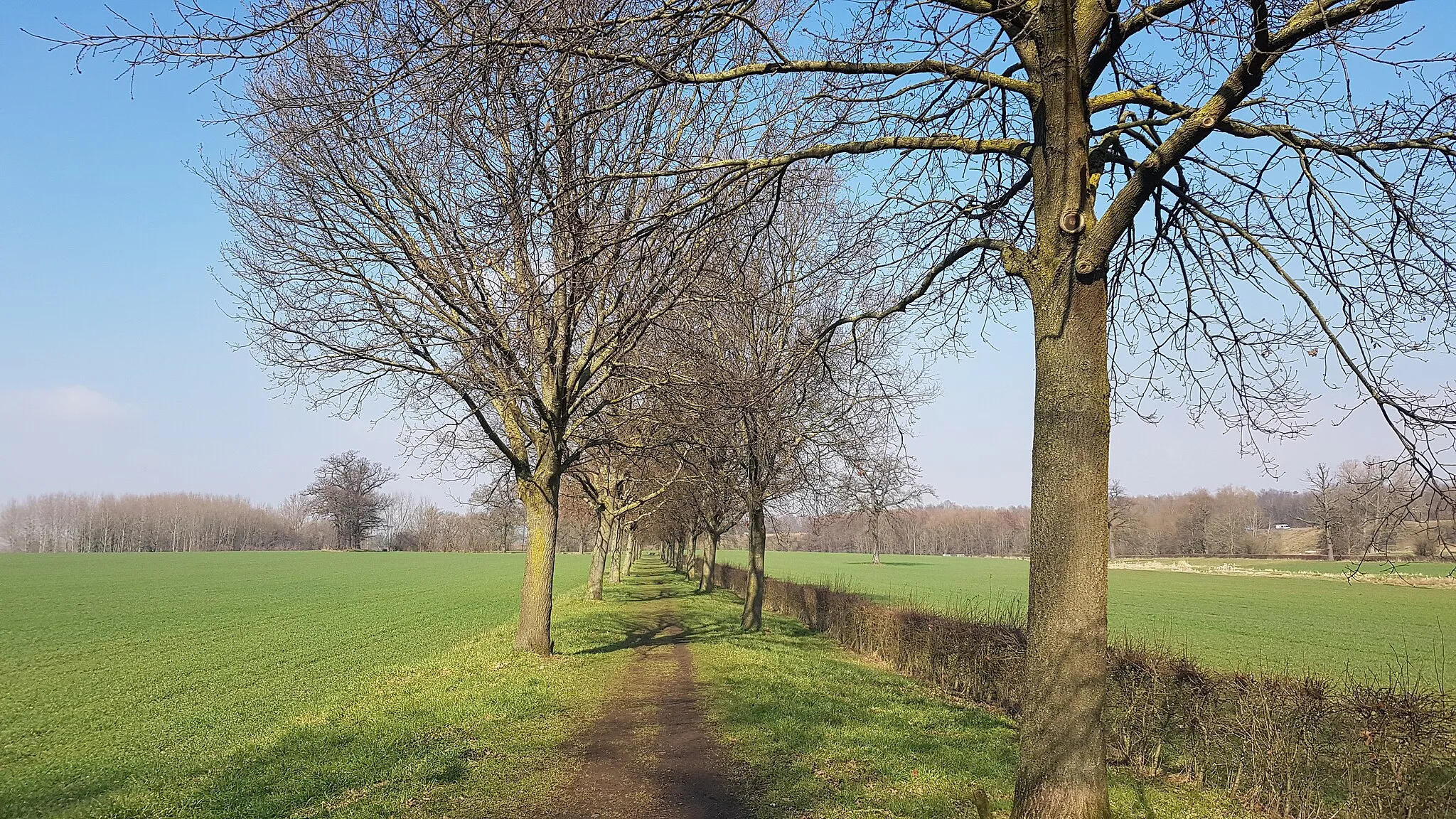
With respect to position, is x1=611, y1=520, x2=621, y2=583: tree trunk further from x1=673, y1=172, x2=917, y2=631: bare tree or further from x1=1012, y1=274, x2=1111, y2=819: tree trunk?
x1=1012, y1=274, x2=1111, y2=819: tree trunk

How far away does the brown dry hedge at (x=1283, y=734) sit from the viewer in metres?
6.25

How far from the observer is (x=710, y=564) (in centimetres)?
3606

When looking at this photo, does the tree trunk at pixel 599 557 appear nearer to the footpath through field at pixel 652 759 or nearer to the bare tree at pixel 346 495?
the footpath through field at pixel 652 759

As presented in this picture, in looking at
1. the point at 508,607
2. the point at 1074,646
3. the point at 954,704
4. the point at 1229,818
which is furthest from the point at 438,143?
the point at 508,607

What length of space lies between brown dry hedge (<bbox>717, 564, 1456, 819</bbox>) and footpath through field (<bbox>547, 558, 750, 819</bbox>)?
2948 millimetres

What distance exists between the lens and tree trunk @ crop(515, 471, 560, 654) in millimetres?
12891

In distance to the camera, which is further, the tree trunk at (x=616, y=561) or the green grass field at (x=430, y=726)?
the tree trunk at (x=616, y=561)

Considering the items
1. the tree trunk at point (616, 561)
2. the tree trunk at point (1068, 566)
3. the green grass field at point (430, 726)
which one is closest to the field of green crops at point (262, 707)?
the green grass field at point (430, 726)

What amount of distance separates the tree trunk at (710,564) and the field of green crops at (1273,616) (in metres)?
5.00

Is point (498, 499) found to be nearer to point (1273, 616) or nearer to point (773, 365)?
point (773, 365)

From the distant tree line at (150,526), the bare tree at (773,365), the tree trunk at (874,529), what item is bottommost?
the distant tree line at (150,526)

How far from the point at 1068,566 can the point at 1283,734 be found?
439 cm

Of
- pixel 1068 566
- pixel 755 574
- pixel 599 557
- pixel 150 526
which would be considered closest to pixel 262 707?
pixel 755 574

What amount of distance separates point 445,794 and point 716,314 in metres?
11.1
